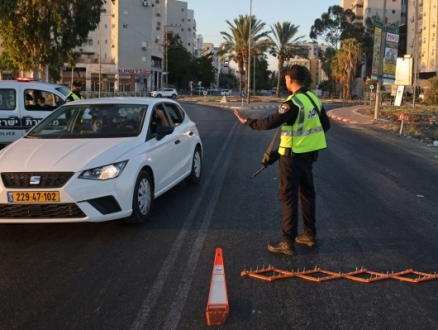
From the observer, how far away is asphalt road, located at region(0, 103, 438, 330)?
12.7 ft

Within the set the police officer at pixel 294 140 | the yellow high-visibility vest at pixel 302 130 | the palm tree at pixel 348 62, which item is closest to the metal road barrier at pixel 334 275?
the police officer at pixel 294 140

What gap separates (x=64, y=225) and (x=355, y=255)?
3.46 meters

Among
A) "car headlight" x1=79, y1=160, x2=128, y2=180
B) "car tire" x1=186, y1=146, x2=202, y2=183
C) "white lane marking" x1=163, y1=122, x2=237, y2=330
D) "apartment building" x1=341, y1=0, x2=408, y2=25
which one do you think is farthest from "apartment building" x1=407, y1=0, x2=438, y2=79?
"car headlight" x1=79, y1=160, x2=128, y2=180

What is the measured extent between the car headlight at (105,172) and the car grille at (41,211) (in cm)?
35

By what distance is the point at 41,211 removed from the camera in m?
5.52

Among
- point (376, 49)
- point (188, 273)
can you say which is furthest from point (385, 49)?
point (188, 273)

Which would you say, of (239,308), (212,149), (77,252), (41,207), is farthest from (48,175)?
(212,149)

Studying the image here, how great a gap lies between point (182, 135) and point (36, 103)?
582 centimetres

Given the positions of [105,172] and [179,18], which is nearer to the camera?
[105,172]

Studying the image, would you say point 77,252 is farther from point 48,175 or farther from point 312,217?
point 312,217

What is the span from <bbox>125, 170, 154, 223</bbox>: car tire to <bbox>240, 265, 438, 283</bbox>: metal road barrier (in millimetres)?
1859

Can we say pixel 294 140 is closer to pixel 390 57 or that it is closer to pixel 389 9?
pixel 390 57

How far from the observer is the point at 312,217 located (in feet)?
18.0

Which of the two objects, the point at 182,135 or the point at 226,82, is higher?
the point at 226,82
